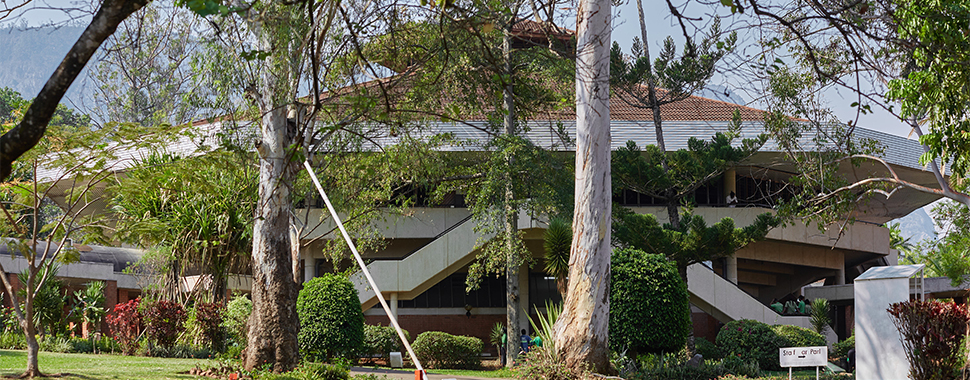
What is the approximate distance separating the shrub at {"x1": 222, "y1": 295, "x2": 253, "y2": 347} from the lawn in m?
2.05

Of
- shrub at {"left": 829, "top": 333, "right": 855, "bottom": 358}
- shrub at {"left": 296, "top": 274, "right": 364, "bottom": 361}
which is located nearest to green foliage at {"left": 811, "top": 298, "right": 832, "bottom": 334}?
shrub at {"left": 829, "top": 333, "right": 855, "bottom": 358}

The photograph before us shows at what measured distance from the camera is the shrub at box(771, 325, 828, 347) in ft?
62.1

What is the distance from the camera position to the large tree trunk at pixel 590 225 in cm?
1102

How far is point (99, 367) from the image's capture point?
11.8 meters

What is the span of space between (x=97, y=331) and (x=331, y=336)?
7862mm

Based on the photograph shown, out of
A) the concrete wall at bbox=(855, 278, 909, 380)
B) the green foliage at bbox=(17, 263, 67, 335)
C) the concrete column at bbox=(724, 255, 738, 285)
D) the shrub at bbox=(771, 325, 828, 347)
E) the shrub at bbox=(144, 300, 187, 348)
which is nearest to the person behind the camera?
the concrete wall at bbox=(855, 278, 909, 380)

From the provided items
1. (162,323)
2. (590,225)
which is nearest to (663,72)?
(590,225)

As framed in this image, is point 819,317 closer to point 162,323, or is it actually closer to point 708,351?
point 708,351

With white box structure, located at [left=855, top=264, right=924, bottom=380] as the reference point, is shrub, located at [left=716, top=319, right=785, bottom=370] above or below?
below

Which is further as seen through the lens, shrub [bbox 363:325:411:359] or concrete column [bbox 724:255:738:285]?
concrete column [bbox 724:255:738:285]

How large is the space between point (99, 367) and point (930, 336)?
1246 cm

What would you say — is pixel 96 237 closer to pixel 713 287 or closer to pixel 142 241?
pixel 142 241

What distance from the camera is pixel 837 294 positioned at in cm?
2902

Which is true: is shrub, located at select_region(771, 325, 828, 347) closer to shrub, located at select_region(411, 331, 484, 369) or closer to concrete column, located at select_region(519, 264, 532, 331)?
shrub, located at select_region(411, 331, 484, 369)
